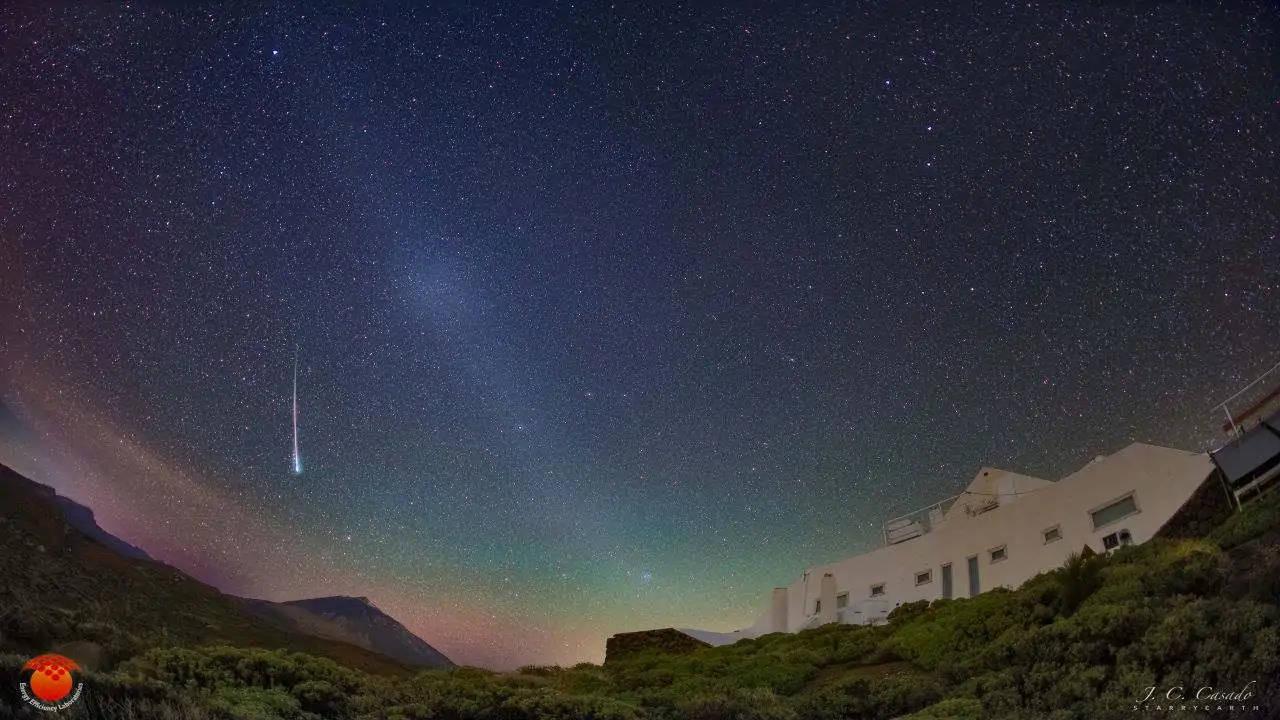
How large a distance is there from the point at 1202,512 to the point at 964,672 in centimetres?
818

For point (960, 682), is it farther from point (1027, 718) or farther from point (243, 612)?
point (243, 612)

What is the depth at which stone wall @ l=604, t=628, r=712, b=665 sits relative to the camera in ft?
97.5

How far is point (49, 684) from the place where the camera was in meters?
7.30

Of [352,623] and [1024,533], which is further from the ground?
[1024,533]

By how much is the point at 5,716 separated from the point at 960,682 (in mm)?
12294

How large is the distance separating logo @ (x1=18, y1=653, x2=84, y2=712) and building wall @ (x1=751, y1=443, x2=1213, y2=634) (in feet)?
70.4

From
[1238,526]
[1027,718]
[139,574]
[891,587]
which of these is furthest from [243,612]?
[1238,526]

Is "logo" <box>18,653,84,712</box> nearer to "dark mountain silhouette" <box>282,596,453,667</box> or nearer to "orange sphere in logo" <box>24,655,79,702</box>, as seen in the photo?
"orange sphere in logo" <box>24,655,79,702</box>

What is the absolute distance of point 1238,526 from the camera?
12461 millimetres

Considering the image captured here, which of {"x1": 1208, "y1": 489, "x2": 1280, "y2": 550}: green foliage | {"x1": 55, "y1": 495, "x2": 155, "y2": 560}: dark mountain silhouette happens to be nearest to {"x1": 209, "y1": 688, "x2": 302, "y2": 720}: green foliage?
{"x1": 1208, "y1": 489, "x2": 1280, "y2": 550}: green foliage

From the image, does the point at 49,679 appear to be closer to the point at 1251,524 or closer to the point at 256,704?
the point at 256,704

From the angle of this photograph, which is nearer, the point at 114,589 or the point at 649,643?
the point at 114,589

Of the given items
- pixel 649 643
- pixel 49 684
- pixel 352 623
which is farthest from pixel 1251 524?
pixel 352 623

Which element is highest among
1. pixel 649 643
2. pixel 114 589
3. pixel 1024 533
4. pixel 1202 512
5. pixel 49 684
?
pixel 1024 533
